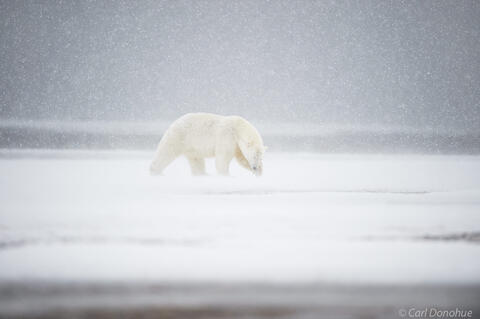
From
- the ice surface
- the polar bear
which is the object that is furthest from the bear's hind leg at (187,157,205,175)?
the ice surface

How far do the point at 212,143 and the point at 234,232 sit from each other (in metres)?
0.95

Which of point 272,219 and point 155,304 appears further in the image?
point 272,219

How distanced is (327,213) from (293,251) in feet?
0.94

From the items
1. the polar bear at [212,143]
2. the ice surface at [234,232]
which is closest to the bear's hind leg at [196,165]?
the polar bear at [212,143]

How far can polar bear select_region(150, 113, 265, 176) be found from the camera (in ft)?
5.04

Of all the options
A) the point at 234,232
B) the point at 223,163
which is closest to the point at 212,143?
the point at 223,163

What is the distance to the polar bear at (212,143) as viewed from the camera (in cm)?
154

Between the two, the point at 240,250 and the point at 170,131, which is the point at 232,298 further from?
the point at 170,131

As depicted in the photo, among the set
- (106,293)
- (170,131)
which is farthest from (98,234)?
(170,131)

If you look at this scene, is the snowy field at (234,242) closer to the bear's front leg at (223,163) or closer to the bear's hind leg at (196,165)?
the bear's front leg at (223,163)

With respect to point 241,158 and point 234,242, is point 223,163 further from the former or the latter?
point 234,242

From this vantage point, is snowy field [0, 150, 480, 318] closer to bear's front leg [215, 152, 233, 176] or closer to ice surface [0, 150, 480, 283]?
ice surface [0, 150, 480, 283]

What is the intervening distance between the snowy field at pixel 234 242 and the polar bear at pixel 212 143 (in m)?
0.38

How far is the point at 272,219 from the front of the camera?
79 cm
